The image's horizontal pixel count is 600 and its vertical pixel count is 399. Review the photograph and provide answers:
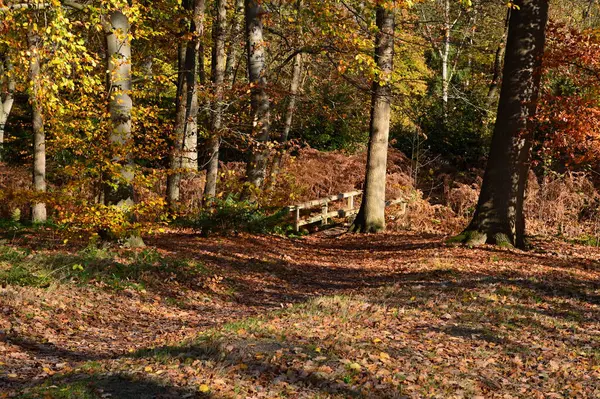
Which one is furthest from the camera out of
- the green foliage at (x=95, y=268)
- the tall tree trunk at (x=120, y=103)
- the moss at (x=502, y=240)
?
the moss at (x=502, y=240)

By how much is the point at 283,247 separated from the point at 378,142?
3.84m

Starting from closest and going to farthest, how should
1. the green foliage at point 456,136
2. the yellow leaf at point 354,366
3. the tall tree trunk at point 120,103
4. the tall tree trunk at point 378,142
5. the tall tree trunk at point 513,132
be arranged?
1. the yellow leaf at point 354,366
2. the tall tree trunk at point 120,103
3. the tall tree trunk at point 513,132
4. the tall tree trunk at point 378,142
5. the green foliage at point 456,136

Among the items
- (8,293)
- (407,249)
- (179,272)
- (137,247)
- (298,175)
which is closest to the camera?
(8,293)

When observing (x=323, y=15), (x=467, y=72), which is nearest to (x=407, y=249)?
(x=323, y=15)

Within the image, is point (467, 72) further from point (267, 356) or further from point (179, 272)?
point (267, 356)

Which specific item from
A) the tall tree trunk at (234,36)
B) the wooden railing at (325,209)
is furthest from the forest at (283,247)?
the tall tree trunk at (234,36)

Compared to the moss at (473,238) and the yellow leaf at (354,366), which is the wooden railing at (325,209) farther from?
the yellow leaf at (354,366)

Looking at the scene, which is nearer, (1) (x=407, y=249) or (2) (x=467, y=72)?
(1) (x=407, y=249)

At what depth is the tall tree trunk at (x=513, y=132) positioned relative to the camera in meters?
13.3

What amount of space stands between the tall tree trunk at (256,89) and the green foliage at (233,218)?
0.51 metres

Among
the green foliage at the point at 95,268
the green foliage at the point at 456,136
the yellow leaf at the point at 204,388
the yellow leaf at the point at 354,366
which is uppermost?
the green foliage at the point at 456,136

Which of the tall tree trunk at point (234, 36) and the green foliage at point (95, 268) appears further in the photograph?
the tall tree trunk at point (234, 36)

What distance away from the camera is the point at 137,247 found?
1238 centimetres

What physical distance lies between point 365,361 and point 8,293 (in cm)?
475
